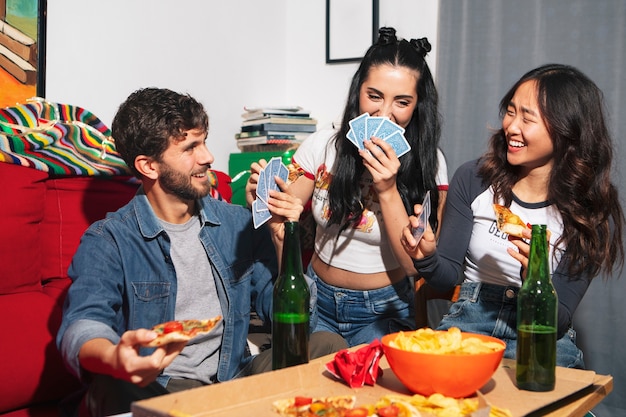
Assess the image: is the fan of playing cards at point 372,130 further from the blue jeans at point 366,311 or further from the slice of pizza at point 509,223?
the blue jeans at point 366,311

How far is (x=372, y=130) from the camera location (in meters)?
2.12

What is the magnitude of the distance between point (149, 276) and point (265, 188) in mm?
388

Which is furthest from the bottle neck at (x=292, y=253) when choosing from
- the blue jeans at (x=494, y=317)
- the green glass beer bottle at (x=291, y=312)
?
the blue jeans at (x=494, y=317)

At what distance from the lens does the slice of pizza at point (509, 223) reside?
171 centimetres

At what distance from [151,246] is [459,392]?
937 mm

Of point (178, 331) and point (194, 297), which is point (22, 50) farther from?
point (178, 331)

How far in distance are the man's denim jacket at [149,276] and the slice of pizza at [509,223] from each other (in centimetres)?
67

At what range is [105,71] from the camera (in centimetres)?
308

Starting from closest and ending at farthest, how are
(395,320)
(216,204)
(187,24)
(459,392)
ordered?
(459,392) → (216,204) → (395,320) → (187,24)

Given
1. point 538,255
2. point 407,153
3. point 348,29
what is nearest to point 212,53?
point 348,29

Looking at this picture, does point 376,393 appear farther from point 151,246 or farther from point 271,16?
point 271,16

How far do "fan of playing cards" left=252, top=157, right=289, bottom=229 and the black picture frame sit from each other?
1.99m

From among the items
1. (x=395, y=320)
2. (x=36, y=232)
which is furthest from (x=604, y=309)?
(x=36, y=232)

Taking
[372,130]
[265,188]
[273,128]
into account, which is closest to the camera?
[265,188]
